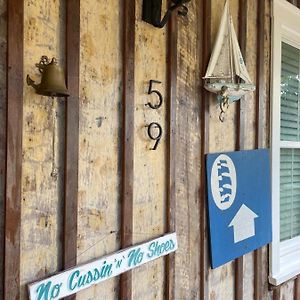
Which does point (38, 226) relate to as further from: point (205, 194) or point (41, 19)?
point (205, 194)

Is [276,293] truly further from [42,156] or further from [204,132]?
[42,156]

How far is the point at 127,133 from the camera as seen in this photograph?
150cm

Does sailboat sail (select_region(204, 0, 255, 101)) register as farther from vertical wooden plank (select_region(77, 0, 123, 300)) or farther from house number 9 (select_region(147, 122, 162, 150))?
vertical wooden plank (select_region(77, 0, 123, 300))

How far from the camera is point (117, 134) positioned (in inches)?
58.1

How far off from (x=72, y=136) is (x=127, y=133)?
259mm

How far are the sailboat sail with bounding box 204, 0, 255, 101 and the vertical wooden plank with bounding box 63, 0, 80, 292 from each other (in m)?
0.72

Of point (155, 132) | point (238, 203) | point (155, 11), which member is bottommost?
point (238, 203)

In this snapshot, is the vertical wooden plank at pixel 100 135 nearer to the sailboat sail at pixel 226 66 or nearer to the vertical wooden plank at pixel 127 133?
the vertical wooden plank at pixel 127 133

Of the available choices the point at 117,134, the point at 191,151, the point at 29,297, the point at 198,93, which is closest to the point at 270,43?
the point at 198,93

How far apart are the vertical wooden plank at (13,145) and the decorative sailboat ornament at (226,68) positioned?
93 cm

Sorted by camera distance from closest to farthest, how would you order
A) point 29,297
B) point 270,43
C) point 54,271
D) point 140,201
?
1. point 29,297
2. point 54,271
3. point 140,201
4. point 270,43

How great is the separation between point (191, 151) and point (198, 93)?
0.94 feet

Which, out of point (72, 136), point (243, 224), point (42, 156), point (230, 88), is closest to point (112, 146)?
point (72, 136)

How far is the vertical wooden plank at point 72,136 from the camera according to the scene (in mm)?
1296
